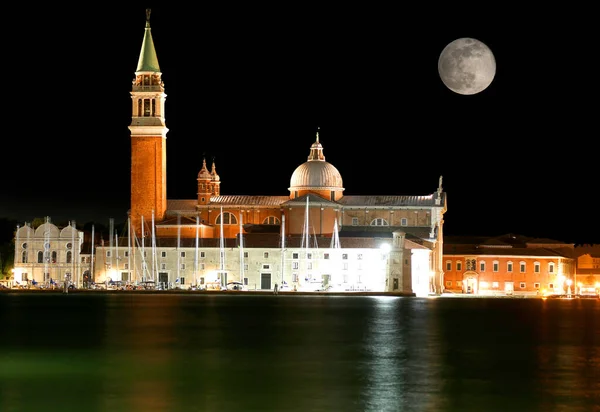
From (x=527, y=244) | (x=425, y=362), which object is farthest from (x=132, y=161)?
(x=425, y=362)

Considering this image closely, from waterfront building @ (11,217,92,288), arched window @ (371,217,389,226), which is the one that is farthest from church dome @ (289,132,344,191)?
waterfront building @ (11,217,92,288)

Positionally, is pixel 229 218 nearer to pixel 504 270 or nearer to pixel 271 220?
pixel 271 220

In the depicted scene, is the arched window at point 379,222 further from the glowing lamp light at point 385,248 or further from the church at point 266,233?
the glowing lamp light at point 385,248

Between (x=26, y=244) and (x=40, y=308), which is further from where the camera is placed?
(x=26, y=244)

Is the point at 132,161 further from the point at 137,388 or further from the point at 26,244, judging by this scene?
the point at 137,388

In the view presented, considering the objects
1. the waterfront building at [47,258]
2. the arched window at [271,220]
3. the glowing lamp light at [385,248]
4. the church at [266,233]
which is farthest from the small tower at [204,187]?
the glowing lamp light at [385,248]

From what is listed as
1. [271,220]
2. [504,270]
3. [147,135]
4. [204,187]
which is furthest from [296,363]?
[504,270]

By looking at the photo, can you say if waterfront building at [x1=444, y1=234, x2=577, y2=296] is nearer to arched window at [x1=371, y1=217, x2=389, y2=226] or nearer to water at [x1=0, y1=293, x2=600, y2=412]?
arched window at [x1=371, y1=217, x2=389, y2=226]
